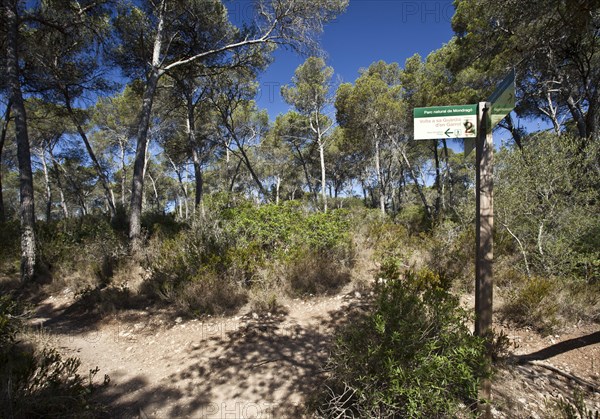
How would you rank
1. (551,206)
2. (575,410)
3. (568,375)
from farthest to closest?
(551,206)
(568,375)
(575,410)

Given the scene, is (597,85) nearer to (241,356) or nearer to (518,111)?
(518,111)

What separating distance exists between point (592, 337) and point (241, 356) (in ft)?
14.9

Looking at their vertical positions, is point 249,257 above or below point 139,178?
below

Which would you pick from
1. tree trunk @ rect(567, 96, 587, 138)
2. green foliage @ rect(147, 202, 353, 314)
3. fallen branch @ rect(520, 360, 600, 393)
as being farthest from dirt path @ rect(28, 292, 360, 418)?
tree trunk @ rect(567, 96, 587, 138)

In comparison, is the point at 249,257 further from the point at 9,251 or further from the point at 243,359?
the point at 9,251

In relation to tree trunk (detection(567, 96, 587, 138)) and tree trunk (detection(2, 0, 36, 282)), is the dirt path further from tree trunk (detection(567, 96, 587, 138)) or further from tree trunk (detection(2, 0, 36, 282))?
tree trunk (detection(567, 96, 587, 138))

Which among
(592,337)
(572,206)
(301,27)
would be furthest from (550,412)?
(301,27)

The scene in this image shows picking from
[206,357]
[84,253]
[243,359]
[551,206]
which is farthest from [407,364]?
[84,253]

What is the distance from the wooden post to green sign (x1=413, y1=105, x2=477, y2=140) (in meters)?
0.08

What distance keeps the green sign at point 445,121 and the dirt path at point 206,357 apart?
99.4 inches

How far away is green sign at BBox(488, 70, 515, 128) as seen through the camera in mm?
1762

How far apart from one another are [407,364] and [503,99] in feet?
6.84

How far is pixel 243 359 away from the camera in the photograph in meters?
2.98

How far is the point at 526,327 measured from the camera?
3688 mm
